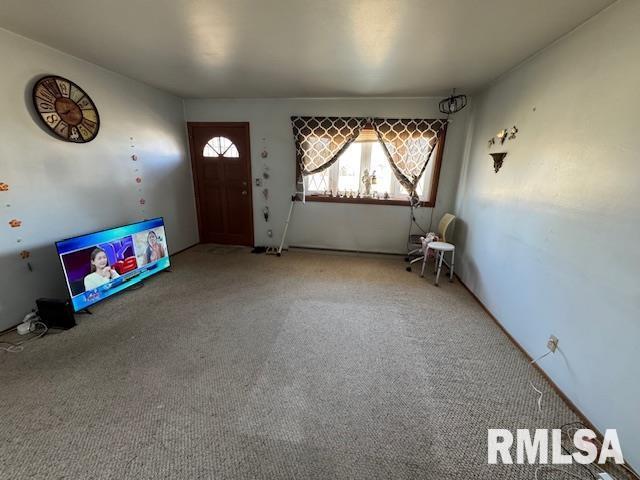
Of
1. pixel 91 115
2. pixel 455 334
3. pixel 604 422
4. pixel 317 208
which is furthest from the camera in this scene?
pixel 317 208

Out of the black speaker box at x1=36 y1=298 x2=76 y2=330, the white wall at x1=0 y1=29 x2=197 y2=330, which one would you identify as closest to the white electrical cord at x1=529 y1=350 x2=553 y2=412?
the black speaker box at x1=36 y1=298 x2=76 y2=330

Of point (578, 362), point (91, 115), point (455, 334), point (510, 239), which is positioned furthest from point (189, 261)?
point (578, 362)

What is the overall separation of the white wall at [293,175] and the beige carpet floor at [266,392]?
161cm

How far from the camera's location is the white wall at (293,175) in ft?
12.4

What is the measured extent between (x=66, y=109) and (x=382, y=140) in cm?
357

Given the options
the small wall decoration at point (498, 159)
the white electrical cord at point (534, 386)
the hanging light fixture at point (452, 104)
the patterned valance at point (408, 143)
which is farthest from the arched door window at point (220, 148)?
the white electrical cord at point (534, 386)

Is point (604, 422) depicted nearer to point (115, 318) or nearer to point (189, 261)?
point (115, 318)

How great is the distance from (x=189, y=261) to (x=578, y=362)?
13.8 ft

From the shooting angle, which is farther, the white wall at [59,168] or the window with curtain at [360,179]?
the window with curtain at [360,179]

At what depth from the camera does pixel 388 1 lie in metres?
1.52

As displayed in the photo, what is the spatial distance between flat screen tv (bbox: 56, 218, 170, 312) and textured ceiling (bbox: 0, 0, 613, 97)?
1.65 meters

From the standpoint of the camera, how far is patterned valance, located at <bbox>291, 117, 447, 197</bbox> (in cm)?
374

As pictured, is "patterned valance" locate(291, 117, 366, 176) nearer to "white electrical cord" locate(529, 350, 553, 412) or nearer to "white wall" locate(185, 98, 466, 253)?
"white wall" locate(185, 98, 466, 253)

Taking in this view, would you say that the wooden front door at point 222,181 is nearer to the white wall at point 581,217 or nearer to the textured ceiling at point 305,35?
the textured ceiling at point 305,35
